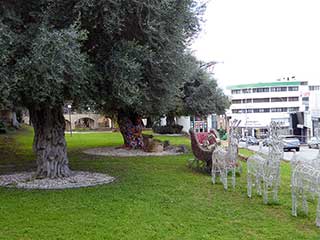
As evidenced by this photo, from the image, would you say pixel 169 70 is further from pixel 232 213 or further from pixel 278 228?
pixel 278 228

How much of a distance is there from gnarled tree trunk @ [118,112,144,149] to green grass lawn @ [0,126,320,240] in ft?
25.9

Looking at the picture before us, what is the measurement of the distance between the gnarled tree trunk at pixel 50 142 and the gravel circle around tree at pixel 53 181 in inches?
10.0

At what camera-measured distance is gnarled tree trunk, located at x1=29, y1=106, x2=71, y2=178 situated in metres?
9.09

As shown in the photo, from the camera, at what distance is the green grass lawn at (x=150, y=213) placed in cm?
512

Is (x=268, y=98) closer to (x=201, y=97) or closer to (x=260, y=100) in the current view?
(x=260, y=100)

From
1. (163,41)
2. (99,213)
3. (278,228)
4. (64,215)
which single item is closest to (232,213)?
(278,228)

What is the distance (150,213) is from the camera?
6070 millimetres

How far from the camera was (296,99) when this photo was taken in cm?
7644

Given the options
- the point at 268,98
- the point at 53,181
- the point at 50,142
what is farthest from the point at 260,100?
the point at 53,181

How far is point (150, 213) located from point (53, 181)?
348cm

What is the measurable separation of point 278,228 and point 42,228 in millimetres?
3184

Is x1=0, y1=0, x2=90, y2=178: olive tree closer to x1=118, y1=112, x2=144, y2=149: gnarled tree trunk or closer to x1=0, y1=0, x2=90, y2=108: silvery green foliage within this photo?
x1=0, y1=0, x2=90, y2=108: silvery green foliage

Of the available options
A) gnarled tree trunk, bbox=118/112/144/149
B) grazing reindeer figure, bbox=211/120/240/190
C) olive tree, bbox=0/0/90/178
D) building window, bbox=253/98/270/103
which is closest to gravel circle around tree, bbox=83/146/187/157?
gnarled tree trunk, bbox=118/112/144/149

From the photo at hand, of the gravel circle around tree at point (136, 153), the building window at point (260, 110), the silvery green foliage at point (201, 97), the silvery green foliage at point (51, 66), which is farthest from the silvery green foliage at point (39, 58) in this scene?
the building window at point (260, 110)
